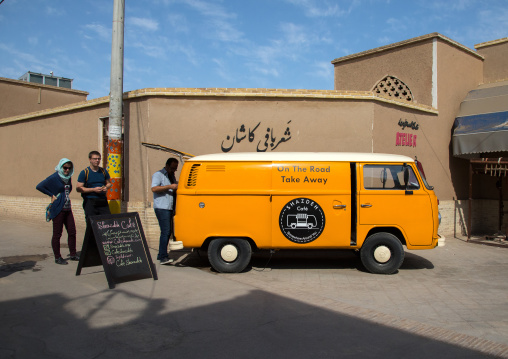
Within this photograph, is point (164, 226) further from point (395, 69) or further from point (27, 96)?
point (27, 96)

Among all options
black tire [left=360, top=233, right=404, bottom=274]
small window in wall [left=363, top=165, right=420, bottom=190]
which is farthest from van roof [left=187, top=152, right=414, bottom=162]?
black tire [left=360, top=233, right=404, bottom=274]

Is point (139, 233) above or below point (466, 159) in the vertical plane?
below

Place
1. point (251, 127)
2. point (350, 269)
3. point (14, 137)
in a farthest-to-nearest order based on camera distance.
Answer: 1. point (14, 137)
2. point (251, 127)
3. point (350, 269)

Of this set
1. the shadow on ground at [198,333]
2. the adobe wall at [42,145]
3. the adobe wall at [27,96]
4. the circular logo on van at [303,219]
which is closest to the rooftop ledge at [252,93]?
the adobe wall at [42,145]

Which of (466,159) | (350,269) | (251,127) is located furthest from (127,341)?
(466,159)

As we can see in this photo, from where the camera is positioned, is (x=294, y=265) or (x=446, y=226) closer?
(x=294, y=265)

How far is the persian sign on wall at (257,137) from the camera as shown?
973cm

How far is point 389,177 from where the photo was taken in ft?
23.2

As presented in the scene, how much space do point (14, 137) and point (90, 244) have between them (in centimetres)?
981

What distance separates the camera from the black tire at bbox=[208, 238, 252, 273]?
7008mm

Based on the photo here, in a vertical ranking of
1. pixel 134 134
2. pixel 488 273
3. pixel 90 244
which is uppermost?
pixel 134 134

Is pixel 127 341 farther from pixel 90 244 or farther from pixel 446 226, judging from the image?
pixel 446 226

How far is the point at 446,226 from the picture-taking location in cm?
1239

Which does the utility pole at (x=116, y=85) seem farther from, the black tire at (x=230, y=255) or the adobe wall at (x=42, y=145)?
the adobe wall at (x=42, y=145)
